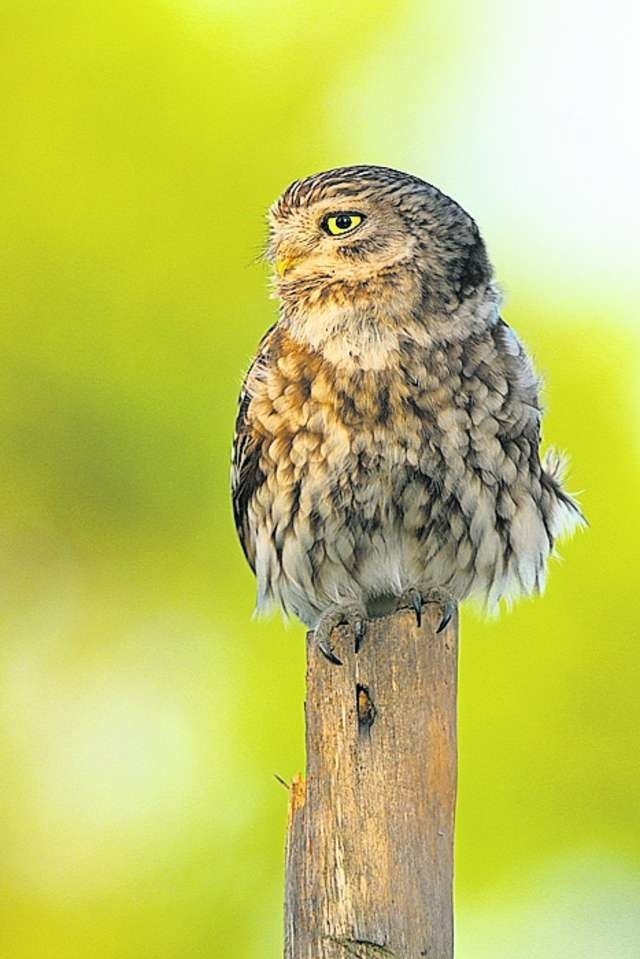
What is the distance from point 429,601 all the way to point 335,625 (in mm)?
472

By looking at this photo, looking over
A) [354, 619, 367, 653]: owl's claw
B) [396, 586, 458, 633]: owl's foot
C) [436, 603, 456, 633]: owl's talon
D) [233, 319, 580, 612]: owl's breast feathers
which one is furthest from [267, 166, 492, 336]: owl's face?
[354, 619, 367, 653]: owl's claw

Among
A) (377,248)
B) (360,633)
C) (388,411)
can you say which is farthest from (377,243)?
(360,633)

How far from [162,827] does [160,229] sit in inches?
90.0

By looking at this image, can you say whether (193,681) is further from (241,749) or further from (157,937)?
(157,937)

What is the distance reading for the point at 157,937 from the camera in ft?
22.5

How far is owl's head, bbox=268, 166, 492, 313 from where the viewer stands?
5078mm

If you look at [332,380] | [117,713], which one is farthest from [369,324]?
[117,713]

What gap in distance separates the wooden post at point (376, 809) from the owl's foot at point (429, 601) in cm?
23

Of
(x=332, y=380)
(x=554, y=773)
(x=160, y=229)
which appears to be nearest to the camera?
(x=332, y=380)

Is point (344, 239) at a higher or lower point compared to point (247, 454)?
higher

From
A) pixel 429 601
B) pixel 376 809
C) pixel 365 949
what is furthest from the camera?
pixel 429 601

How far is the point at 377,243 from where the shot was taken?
201 inches

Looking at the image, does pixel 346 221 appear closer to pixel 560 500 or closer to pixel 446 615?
pixel 560 500

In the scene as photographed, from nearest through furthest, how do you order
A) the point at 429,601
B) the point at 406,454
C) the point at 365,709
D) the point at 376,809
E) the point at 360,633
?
the point at 376,809 < the point at 365,709 < the point at 360,633 < the point at 429,601 < the point at 406,454
